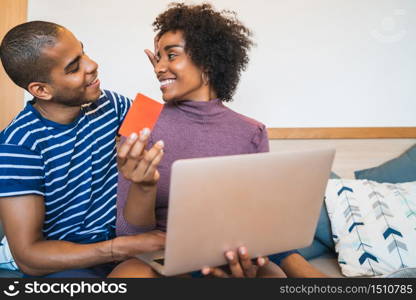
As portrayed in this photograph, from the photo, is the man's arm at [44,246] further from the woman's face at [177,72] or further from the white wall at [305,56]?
the white wall at [305,56]

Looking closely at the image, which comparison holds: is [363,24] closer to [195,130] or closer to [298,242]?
[195,130]

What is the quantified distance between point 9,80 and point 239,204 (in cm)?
150

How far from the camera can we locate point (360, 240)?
172cm

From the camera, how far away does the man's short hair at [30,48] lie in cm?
122

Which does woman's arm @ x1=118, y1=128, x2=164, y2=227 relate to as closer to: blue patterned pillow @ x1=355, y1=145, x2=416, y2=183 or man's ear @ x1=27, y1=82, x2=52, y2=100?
man's ear @ x1=27, y1=82, x2=52, y2=100

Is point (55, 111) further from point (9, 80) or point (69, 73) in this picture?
point (9, 80)

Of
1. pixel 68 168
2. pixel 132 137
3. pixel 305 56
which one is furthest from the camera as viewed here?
pixel 305 56

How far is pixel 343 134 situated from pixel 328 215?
485 mm

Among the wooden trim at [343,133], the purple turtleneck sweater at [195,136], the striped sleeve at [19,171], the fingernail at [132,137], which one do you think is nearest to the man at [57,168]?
the striped sleeve at [19,171]

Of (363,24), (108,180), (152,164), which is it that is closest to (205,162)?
(152,164)

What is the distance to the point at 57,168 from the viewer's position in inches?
48.4

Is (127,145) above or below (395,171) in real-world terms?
above

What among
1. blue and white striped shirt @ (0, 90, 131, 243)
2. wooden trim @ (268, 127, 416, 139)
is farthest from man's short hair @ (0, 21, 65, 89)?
wooden trim @ (268, 127, 416, 139)

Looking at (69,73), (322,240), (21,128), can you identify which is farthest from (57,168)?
(322,240)
